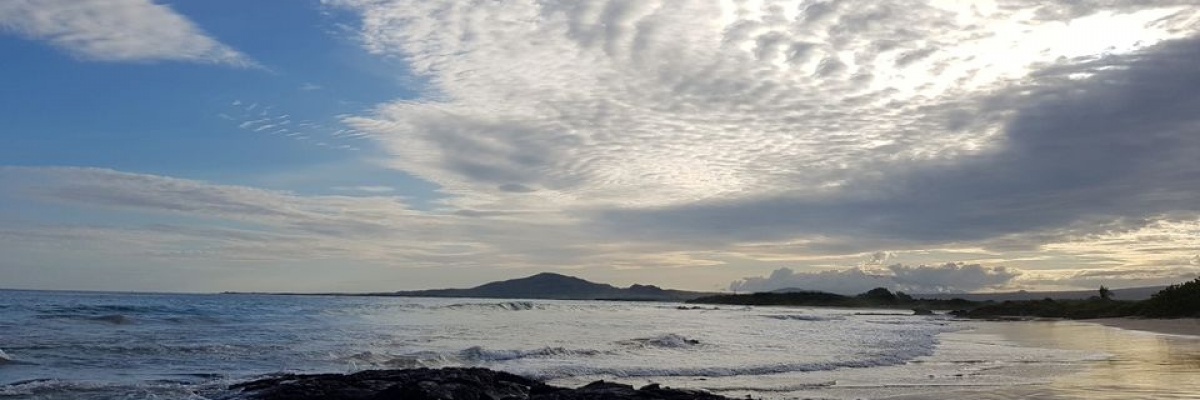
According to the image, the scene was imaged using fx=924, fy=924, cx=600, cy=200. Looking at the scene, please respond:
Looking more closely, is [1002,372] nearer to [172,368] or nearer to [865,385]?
[865,385]

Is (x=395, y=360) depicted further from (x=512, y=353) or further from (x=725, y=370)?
(x=725, y=370)

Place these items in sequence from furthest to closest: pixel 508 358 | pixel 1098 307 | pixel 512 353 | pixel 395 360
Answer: pixel 1098 307, pixel 512 353, pixel 508 358, pixel 395 360

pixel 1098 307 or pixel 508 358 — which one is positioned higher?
pixel 1098 307

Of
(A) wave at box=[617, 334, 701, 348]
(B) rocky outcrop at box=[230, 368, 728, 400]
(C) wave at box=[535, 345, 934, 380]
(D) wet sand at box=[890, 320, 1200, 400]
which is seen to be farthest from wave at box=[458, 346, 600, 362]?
(D) wet sand at box=[890, 320, 1200, 400]

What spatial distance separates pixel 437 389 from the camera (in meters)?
13.9

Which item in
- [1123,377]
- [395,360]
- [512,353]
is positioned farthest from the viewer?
[512,353]

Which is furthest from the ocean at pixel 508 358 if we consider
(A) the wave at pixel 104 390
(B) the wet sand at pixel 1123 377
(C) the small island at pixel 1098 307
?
(C) the small island at pixel 1098 307

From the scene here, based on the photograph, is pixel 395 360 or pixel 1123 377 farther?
pixel 395 360

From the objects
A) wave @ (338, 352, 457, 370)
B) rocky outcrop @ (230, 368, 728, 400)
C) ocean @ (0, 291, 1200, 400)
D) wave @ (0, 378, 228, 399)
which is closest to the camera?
rocky outcrop @ (230, 368, 728, 400)

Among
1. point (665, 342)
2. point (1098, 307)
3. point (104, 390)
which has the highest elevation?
point (1098, 307)

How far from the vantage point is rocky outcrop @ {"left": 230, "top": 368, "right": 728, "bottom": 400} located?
45.1ft

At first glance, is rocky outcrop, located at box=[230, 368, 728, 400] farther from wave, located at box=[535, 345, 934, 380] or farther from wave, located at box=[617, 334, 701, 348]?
wave, located at box=[617, 334, 701, 348]

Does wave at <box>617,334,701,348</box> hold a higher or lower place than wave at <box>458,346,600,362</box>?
higher

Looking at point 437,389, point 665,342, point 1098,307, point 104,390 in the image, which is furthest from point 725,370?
point 1098,307
